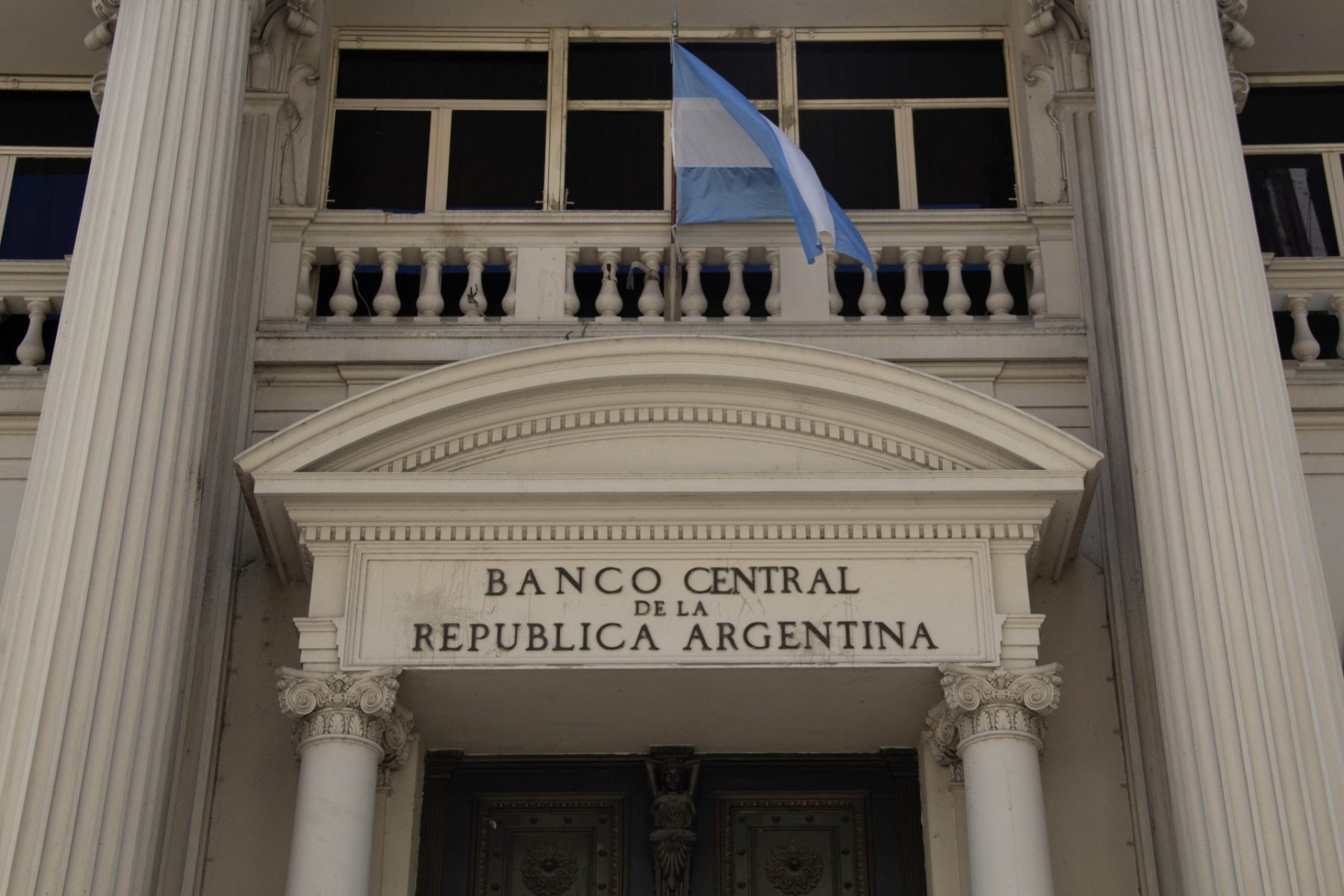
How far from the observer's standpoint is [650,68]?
13.7 meters

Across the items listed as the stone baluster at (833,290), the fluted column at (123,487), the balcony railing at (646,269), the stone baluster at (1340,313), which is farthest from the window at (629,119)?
the fluted column at (123,487)

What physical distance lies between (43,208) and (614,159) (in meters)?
3.82

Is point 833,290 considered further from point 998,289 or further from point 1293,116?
point 1293,116

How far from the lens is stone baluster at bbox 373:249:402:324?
12023mm

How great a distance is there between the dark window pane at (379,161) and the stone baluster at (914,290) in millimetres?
3159

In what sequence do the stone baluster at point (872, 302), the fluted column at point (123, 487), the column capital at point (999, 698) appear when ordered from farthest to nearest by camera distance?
the stone baluster at point (872, 302) → the column capital at point (999, 698) → the fluted column at point (123, 487)

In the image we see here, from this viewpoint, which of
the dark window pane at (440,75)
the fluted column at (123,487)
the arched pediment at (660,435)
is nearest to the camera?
the fluted column at (123,487)

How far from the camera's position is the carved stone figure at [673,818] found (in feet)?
35.7

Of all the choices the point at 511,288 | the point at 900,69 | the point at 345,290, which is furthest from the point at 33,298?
the point at 900,69

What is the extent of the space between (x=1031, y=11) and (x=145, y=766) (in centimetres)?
739

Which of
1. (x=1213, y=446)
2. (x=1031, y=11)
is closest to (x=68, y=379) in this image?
(x=1213, y=446)

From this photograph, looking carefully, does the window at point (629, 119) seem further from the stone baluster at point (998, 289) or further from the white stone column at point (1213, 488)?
the white stone column at point (1213, 488)

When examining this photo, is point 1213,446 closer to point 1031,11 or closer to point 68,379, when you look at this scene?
point 1031,11

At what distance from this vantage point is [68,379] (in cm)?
984
